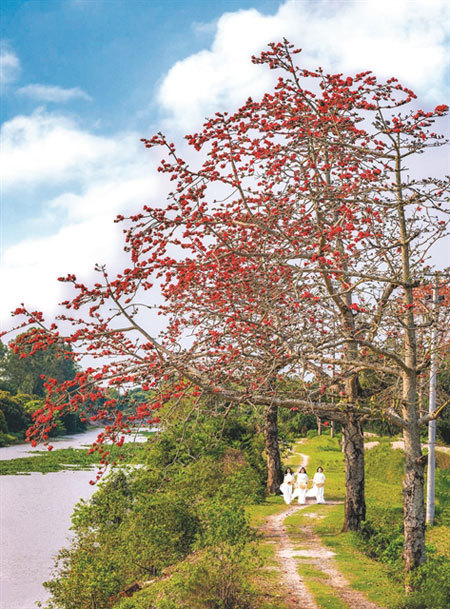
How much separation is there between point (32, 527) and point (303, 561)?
16367 millimetres

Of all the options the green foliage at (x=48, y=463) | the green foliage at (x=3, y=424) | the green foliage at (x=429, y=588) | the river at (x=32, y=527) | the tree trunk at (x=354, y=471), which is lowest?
the river at (x=32, y=527)

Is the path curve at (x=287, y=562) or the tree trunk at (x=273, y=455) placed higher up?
the tree trunk at (x=273, y=455)

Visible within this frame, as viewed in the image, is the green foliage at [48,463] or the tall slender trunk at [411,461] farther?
the green foliage at [48,463]

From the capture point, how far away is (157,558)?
13.5 metres

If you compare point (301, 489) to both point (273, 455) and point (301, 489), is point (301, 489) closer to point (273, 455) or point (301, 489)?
point (301, 489)

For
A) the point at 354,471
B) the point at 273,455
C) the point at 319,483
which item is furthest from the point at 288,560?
the point at 273,455

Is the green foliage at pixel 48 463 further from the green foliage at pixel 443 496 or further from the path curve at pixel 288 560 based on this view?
the path curve at pixel 288 560

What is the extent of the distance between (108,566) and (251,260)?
8.64m

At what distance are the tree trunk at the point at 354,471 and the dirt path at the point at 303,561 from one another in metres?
1.16

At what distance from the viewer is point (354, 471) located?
1581 cm

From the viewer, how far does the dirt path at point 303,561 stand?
34.9 feet

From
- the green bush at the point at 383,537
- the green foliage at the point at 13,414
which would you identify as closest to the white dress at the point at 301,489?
the green bush at the point at 383,537

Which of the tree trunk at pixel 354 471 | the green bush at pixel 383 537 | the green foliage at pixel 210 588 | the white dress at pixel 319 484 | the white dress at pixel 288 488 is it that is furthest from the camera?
the white dress at pixel 319 484

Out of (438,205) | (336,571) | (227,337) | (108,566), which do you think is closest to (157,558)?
(108,566)
